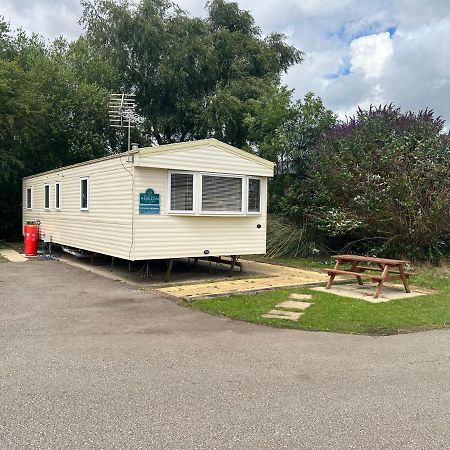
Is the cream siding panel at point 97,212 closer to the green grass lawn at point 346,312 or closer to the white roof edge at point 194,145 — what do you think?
the white roof edge at point 194,145

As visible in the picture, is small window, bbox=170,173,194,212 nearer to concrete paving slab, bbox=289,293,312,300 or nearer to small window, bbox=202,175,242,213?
small window, bbox=202,175,242,213

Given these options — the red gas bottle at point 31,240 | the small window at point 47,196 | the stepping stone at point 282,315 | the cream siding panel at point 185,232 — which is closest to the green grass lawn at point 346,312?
the stepping stone at point 282,315

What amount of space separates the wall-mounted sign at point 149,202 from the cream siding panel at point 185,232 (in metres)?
0.09

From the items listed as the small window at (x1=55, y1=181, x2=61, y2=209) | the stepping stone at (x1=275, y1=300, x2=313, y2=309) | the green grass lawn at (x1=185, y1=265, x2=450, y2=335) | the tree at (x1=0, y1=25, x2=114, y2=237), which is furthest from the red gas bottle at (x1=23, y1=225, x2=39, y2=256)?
the stepping stone at (x1=275, y1=300, x2=313, y2=309)

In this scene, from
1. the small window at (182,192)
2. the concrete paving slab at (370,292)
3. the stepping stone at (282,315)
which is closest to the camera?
the stepping stone at (282,315)

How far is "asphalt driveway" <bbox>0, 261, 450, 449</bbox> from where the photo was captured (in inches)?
138

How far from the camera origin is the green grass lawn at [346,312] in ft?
22.4

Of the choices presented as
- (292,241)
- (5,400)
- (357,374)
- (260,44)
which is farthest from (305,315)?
(260,44)

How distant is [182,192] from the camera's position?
10.9 metres

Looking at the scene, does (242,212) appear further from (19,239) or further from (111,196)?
(19,239)

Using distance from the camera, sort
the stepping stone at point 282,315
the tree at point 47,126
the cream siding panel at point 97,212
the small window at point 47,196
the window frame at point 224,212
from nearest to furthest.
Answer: the stepping stone at point 282,315, the cream siding panel at point 97,212, the window frame at point 224,212, the small window at point 47,196, the tree at point 47,126

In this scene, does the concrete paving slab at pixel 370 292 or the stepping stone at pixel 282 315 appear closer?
the stepping stone at pixel 282 315

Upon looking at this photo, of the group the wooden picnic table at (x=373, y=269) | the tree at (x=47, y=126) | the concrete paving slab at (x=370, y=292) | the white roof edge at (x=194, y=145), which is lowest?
the concrete paving slab at (x=370, y=292)

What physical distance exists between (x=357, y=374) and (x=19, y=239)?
19961 millimetres
